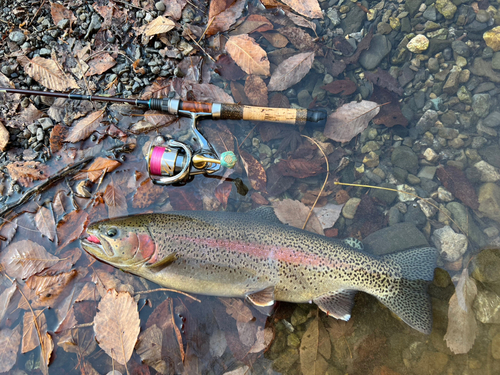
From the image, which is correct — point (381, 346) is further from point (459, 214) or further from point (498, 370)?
point (459, 214)

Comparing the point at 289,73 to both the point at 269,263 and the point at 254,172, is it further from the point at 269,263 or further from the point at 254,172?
the point at 269,263

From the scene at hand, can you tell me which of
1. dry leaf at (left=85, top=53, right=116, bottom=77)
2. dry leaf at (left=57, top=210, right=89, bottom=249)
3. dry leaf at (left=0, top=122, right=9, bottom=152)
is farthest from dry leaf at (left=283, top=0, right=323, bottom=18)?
dry leaf at (left=0, top=122, right=9, bottom=152)

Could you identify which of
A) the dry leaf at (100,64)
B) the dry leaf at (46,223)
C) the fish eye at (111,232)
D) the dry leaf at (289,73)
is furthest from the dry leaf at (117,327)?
the dry leaf at (289,73)

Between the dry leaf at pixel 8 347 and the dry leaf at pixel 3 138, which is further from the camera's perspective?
the dry leaf at pixel 3 138

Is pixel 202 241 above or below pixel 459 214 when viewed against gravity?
above

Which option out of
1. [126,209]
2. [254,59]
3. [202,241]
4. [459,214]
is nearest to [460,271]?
[459,214]

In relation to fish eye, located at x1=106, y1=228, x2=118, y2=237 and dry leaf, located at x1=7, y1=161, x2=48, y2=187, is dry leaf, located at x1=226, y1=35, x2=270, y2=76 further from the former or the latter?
dry leaf, located at x1=7, y1=161, x2=48, y2=187

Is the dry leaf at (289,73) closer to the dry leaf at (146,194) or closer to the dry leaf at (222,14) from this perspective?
the dry leaf at (222,14)
